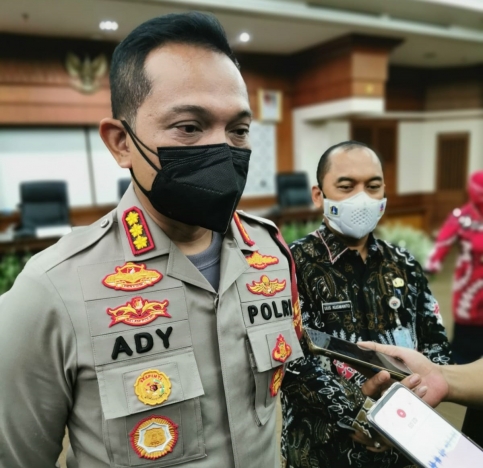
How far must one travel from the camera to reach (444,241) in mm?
2506

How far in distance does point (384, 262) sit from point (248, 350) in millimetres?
535

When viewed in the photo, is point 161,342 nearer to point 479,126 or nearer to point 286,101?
point 286,101

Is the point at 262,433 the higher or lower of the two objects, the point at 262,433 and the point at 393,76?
the lower

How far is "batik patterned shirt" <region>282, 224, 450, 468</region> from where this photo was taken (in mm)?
1068

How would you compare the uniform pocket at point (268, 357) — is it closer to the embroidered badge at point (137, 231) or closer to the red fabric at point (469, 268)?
the embroidered badge at point (137, 231)

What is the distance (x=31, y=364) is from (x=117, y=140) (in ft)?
1.39

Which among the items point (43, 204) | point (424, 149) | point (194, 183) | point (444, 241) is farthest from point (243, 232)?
point (424, 149)

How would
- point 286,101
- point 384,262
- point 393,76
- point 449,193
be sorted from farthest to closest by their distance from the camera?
point 449,193 → point 393,76 → point 286,101 → point 384,262

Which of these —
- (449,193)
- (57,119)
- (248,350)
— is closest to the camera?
(248,350)

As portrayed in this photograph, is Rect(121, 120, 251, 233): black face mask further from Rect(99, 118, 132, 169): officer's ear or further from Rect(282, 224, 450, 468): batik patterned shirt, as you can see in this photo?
Rect(282, 224, 450, 468): batik patterned shirt

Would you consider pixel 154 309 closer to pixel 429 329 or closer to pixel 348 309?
Result: pixel 348 309

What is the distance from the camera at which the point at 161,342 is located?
2.39ft

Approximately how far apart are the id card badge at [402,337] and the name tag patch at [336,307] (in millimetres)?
139

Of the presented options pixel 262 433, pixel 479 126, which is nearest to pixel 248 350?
pixel 262 433
